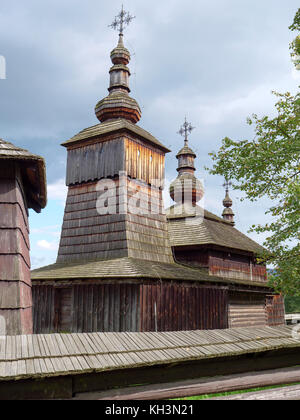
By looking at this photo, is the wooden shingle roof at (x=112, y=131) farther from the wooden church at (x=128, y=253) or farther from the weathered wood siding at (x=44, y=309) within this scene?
the weathered wood siding at (x=44, y=309)

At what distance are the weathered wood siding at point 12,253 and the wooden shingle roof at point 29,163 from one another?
0.26 metres

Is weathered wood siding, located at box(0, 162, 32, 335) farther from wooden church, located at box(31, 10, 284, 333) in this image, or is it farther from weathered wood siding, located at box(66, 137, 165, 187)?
weathered wood siding, located at box(66, 137, 165, 187)

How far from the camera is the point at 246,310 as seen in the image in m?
22.1

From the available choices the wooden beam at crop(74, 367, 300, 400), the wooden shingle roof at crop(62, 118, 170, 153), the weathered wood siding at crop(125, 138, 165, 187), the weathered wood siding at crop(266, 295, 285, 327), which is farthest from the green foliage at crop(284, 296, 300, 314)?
the wooden beam at crop(74, 367, 300, 400)

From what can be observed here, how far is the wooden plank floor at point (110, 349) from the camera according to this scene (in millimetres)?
4492

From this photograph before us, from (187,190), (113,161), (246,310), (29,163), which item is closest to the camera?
(29,163)

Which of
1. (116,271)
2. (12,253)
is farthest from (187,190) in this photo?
(12,253)

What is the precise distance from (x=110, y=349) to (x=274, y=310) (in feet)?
84.5

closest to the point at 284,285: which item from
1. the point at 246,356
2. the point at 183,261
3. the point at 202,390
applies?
the point at 246,356

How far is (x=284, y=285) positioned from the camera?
39.6ft

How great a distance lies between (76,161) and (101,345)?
16.6m

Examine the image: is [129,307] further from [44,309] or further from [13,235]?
[13,235]

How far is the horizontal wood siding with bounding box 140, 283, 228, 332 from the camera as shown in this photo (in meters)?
15.2

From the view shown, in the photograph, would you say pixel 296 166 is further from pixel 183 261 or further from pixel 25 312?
pixel 183 261
